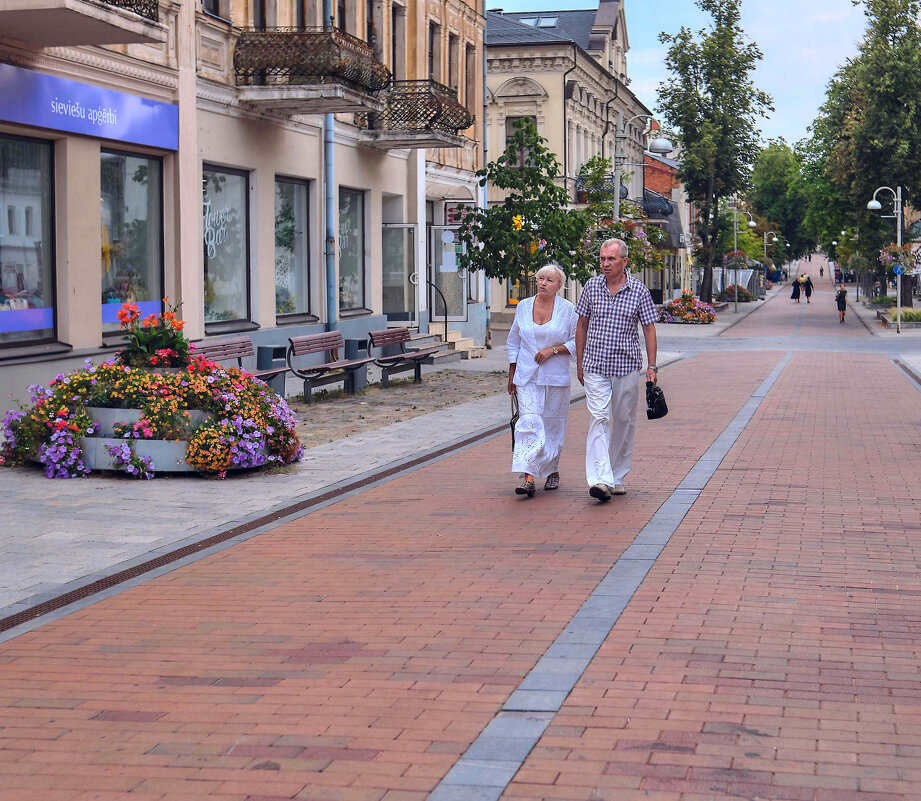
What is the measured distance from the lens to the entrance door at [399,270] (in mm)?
27828

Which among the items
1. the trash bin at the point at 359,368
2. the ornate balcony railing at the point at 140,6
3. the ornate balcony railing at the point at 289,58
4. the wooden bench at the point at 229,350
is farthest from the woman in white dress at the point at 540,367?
the ornate balcony railing at the point at 289,58

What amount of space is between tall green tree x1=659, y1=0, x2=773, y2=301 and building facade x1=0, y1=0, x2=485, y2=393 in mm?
38572

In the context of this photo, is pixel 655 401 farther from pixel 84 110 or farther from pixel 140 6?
pixel 84 110

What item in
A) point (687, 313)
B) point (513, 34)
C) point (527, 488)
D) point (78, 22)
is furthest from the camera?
point (687, 313)

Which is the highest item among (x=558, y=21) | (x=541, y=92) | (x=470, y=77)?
(x=558, y=21)

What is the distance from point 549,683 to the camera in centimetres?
524

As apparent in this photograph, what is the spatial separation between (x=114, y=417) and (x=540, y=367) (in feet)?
12.3

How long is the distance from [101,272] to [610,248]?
340 inches

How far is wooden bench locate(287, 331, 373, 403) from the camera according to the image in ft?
58.5

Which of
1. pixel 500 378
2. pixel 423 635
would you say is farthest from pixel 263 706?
pixel 500 378

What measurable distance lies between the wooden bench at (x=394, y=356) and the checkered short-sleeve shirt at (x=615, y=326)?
10291 mm

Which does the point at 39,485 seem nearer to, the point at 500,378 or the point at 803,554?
the point at 803,554

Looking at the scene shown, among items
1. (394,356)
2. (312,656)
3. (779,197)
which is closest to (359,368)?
(394,356)

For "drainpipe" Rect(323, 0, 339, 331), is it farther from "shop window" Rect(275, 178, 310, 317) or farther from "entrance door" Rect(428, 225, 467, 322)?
"entrance door" Rect(428, 225, 467, 322)
